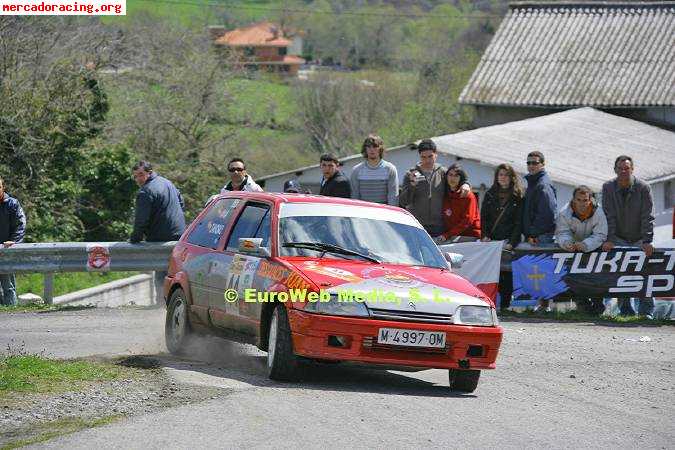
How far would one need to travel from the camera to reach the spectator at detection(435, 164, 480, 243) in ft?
54.1

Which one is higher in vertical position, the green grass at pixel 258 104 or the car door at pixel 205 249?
the car door at pixel 205 249

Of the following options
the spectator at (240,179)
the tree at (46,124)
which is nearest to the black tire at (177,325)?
the spectator at (240,179)

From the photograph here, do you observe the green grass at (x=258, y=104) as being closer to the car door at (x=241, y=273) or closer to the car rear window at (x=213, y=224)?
the car rear window at (x=213, y=224)

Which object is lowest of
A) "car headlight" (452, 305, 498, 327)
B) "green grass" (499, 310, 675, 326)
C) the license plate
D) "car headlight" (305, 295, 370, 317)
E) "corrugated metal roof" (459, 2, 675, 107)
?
"green grass" (499, 310, 675, 326)

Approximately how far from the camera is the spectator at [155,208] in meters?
16.4

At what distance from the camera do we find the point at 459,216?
1666cm

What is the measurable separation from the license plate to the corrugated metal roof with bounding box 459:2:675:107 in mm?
30765

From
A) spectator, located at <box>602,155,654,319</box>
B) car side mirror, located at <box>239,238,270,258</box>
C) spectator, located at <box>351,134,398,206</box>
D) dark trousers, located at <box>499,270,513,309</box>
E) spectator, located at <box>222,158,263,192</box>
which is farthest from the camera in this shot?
dark trousers, located at <box>499,270,513,309</box>

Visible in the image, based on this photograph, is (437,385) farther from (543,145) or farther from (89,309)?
(543,145)

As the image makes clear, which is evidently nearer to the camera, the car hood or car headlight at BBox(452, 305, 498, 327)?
the car hood

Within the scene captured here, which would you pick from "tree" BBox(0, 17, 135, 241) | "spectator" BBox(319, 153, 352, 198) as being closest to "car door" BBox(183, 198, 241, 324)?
"spectator" BBox(319, 153, 352, 198)

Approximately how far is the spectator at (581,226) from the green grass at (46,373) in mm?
7634

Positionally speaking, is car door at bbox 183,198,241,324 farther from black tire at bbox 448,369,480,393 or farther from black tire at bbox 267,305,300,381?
black tire at bbox 448,369,480,393

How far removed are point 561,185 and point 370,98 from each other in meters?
46.0
